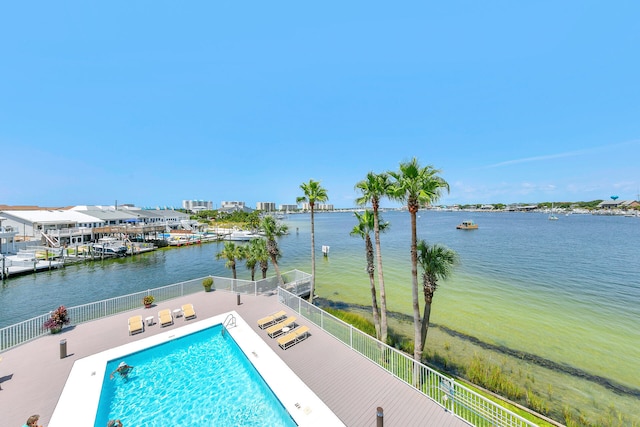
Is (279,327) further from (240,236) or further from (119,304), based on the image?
(240,236)

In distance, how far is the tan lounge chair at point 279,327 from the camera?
10789 millimetres

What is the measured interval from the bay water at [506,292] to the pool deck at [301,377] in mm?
7394

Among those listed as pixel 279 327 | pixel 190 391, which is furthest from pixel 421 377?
pixel 190 391

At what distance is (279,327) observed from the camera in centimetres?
1105

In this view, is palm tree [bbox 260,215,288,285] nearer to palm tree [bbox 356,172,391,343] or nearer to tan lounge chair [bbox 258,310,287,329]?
A: tan lounge chair [bbox 258,310,287,329]

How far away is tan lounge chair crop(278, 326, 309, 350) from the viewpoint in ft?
32.4

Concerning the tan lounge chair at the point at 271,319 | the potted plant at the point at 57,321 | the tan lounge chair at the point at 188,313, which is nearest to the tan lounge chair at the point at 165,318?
the tan lounge chair at the point at 188,313

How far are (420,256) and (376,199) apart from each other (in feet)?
11.6

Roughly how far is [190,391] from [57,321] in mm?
8656

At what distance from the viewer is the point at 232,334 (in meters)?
11.0

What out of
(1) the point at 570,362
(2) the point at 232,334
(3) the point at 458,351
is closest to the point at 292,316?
(2) the point at 232,334

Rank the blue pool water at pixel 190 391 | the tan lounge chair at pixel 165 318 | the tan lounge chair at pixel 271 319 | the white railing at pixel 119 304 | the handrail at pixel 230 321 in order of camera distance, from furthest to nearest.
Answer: the tan lounge chair at pixel 165 318 → the handrail at pixel 230 321 → the tan lounge chair at pixel 271 319 → the white railing at pixel 119 304 → the blue pool water at pixel 190 391

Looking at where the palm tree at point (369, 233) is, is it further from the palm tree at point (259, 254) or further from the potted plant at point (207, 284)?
the potted plant at point (207, 284)

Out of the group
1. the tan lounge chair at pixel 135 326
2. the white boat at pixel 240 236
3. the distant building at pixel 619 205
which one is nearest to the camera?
the tan lounge chair at pixel 135 326
